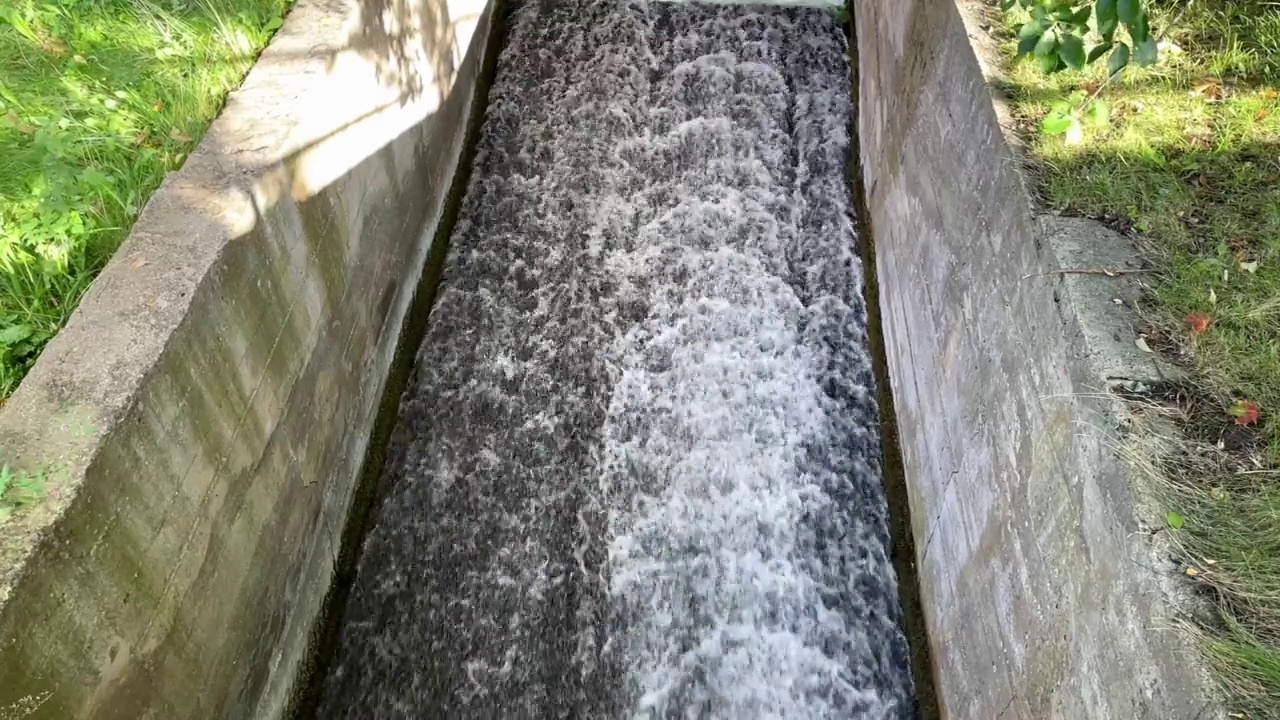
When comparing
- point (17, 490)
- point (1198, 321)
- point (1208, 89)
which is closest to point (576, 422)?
point (17, 490)

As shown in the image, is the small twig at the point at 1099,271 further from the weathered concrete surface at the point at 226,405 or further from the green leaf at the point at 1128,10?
the weathered concrete surface at the point at 226,405

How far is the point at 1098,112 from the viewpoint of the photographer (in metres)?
3.44

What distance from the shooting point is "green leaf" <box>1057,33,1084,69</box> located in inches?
123

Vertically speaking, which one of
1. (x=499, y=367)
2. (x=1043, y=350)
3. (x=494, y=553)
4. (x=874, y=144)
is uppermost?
(x=1043, y=350)

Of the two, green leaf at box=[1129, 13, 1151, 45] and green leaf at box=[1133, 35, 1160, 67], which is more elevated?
green leaf at box=[1129, 13, 1151, 45]

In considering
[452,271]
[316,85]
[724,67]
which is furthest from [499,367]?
[724,67]

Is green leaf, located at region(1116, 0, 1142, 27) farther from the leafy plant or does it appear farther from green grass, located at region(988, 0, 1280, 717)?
green grass, located at region(988, 0, 1280, 717)

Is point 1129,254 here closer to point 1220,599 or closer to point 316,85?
point 1220,599

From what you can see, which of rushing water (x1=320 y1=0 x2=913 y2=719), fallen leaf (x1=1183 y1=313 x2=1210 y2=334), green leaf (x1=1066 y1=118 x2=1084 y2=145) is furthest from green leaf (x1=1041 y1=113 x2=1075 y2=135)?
rushing water (x1=320 y1=0 x2=913 y2=719)

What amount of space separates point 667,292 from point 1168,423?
321 cm

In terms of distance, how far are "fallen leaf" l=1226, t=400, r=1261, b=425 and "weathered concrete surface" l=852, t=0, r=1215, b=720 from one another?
0.27 meters

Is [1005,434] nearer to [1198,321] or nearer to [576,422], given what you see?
[1198,321]

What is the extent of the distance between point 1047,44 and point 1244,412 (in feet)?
5.14

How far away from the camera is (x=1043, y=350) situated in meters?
3.01
